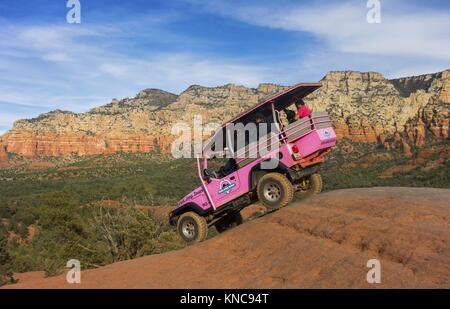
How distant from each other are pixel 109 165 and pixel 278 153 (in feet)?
287

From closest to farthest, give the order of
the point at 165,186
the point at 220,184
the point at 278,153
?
1. the point at 278,153
2. the point at 220,184
3. the point at 165,186

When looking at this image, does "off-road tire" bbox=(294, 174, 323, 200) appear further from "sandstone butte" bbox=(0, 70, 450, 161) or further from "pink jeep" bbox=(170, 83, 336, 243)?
"sandstone butte" bbox=(0, 70, 450, 161)

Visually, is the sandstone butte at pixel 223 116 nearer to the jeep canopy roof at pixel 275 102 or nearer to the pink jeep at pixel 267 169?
the jeep canopy roof at pixel 275 102

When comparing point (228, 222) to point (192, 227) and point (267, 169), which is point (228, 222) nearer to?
point (192, 227)

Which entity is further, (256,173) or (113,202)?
(113,202)

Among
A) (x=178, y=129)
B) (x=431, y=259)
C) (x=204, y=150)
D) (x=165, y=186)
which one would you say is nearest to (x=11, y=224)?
(x=165, y=186)

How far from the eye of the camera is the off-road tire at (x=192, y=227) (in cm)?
1134

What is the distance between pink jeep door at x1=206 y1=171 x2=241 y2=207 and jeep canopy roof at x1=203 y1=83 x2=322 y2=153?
94 centimetres

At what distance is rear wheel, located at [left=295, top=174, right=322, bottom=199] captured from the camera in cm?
1154

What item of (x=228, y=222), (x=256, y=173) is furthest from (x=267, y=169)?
(x=228, y=222)

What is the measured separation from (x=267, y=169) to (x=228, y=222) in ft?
10.8

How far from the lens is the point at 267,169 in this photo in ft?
34.0

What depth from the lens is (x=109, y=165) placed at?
307 feet
